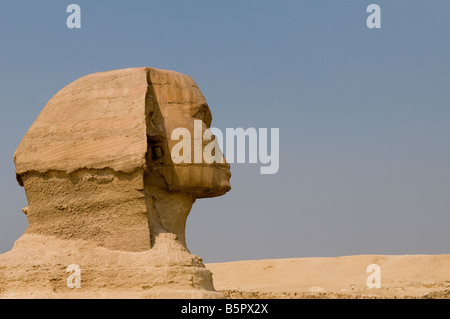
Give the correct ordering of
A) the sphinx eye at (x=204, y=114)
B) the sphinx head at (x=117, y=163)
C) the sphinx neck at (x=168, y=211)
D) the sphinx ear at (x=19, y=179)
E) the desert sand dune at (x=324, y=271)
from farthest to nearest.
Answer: the desert sand dune at (x=324, y=271) → the sphinx ear at (x=19, y=179) → the sphinx eye at (x=204, y=114) → the sphinx neck at (x=168, y=211) → the sphinx head at (x=117, y=163)

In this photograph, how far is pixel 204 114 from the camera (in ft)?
43.8

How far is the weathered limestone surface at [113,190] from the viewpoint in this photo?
1161cm

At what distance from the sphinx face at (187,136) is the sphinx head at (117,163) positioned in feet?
0.06

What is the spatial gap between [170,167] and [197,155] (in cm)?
52

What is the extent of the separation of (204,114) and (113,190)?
231 cm

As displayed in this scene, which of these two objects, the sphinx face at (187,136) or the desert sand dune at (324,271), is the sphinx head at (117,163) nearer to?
the sphinx face at (187,136)

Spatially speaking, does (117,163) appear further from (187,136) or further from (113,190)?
(187,136)

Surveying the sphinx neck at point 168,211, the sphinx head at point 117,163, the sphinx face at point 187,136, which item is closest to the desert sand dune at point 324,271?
the sphinx neck at point 168,211

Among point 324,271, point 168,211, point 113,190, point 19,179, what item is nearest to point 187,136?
point 168,211

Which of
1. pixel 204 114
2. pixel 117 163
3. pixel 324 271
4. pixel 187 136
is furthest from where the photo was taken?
pixel 324 271

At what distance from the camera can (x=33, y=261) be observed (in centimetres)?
1195

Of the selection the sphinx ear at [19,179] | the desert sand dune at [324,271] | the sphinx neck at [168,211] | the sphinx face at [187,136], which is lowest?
the desert sand dune at [324,271]

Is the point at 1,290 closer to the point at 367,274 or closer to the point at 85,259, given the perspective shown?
the point at 85,259

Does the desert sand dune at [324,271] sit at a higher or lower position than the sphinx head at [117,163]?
lower
